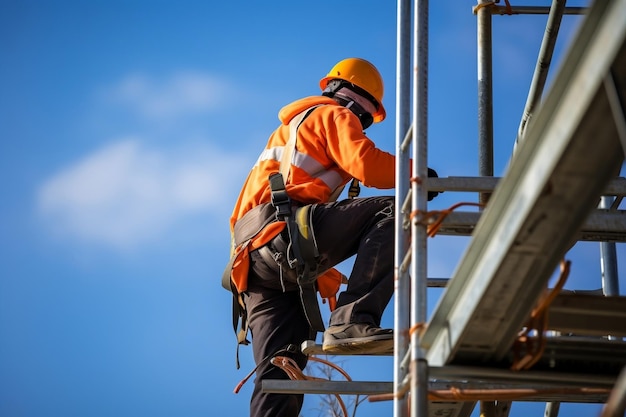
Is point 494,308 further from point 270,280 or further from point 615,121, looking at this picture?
point 270,280

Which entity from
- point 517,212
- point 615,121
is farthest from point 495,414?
point 615,121

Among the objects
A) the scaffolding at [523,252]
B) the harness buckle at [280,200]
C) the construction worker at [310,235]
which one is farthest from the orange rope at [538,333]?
the harness buckle at [280,200]

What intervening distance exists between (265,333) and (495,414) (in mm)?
1483

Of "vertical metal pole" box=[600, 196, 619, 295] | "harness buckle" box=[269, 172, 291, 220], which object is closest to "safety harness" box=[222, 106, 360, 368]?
"harness buckle" box=[269, 172, 291, 220]

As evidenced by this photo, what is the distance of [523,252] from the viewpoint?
3740 mm

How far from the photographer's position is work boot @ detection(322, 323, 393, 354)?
19.7 ft

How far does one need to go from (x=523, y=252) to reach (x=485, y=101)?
394 cm

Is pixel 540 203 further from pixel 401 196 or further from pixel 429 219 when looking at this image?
pixel 401 196

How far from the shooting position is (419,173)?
16.0 feet

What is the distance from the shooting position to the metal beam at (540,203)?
314 centimetres

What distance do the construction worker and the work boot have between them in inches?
0.6

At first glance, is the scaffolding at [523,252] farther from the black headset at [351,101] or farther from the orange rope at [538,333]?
the black headset at [351,101]

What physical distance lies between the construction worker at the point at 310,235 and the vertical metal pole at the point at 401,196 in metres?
1.02

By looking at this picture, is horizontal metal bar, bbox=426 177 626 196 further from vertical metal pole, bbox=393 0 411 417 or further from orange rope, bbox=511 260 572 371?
orange rope, bbox=511 260 572 371
